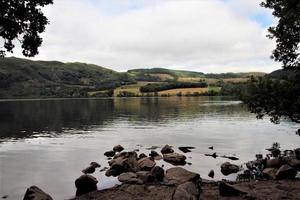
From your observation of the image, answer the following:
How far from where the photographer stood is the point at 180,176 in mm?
36688

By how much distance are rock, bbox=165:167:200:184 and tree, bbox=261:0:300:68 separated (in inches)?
581

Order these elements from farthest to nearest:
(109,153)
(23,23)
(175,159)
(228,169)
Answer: (109,153)
(175,159)
(228,169)
(23,23)

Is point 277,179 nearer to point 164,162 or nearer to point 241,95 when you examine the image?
point 241,95

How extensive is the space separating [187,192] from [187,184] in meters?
1.23

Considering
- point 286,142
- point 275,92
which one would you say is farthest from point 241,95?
point 286,142

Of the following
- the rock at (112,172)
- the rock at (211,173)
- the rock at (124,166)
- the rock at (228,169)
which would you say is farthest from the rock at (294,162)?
the rock at (112,172)

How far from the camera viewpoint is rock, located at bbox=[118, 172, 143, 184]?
3550 cm

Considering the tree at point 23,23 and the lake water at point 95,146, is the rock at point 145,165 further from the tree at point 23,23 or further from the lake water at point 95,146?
the tree at point 23,23

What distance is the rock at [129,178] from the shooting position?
3550 centimetres

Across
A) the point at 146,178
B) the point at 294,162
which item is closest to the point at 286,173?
the point at 294,162

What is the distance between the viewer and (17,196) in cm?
3356

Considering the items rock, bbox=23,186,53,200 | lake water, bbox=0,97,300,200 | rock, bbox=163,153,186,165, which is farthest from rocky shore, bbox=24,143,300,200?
lake water, bbox=0,97,300,200

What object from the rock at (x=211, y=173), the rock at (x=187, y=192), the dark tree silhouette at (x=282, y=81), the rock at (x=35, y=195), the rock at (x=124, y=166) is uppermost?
the dark tree silhouette at (x=282, y=81)

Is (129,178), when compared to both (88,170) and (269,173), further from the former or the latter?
(269,173)
